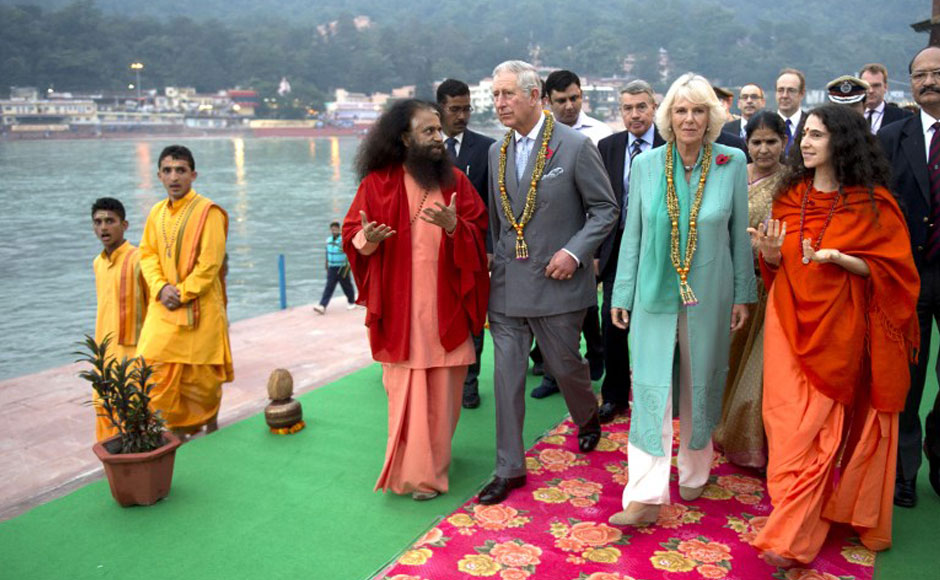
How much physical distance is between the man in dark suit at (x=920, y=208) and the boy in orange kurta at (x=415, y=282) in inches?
70.8

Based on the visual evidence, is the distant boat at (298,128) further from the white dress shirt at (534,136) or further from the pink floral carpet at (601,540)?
the pink floral carpet at (601,540)

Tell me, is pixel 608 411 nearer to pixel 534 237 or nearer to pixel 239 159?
pixel 534 237

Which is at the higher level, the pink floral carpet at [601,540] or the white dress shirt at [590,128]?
the white dress shirt at [590,128]

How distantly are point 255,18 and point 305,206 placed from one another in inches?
3353

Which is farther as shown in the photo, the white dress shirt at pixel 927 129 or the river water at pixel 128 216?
the river water at pixel 128 216

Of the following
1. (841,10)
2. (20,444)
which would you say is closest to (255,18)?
(841,10)

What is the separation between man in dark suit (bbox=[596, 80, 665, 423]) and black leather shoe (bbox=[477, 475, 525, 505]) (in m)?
0.99

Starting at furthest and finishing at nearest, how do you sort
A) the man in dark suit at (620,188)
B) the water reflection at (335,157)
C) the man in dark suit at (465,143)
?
the water reflection at (335,157) → the man in dark suit at (465,143) → the man in dark suit at (620,188)

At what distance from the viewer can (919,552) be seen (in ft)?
10.1

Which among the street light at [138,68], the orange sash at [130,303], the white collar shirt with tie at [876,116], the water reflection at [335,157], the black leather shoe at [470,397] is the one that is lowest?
the water reflection at [335,157]

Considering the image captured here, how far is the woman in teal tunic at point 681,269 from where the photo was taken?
3217 millimetres

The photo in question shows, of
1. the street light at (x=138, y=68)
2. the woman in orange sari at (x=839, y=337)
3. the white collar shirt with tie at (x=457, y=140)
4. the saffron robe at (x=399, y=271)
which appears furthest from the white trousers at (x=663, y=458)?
the street light at (x=138, y=68)

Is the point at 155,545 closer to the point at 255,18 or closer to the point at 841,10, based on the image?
the point at 841,10

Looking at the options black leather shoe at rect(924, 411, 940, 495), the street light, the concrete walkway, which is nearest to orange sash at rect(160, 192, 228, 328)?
the concrete walkway
